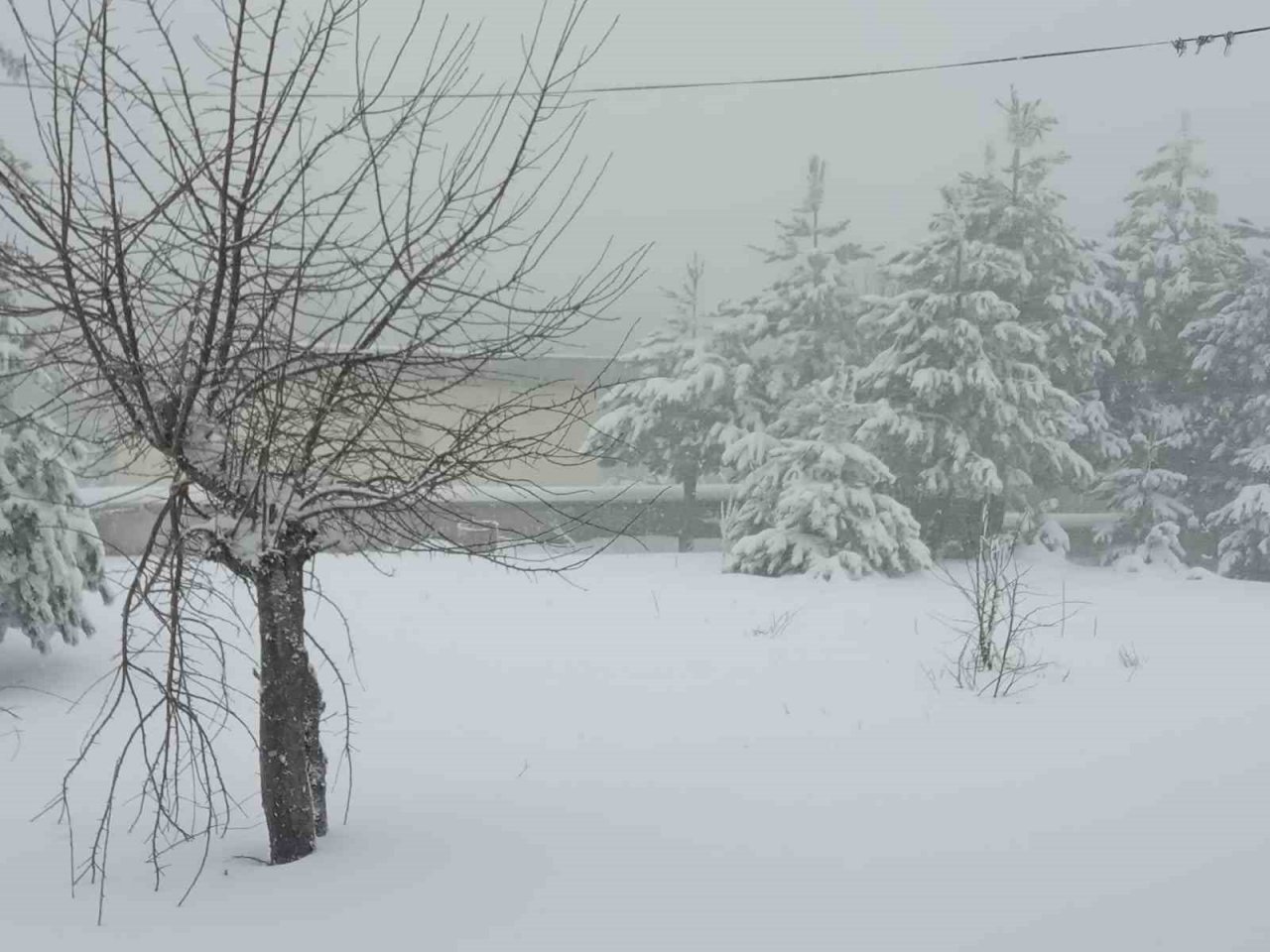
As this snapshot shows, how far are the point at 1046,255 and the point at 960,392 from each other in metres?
4.54

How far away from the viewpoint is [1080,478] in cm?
2123

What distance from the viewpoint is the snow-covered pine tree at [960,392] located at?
1950cm

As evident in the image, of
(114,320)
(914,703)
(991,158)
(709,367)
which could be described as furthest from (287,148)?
(991,158)

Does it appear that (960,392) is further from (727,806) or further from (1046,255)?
(727,806)

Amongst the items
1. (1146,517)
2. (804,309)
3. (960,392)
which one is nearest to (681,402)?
(804,309)

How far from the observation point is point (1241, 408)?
2162cm

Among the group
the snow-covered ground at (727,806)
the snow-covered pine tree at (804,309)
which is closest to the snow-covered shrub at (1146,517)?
the snow-covered pine tree at (804,309)

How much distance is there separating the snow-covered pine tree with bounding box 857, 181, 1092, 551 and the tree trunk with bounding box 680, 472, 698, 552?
5.50 meters

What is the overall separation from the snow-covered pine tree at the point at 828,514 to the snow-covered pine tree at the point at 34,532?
10.2 metres

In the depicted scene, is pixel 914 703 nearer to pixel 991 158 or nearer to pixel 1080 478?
pixel 1080 478

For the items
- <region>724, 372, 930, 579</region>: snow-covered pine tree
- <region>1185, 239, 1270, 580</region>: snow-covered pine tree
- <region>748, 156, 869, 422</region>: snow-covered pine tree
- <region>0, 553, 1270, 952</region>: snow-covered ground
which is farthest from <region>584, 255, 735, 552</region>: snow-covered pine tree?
<region>0, 553, 1270, 952</region>: snow-covered ground

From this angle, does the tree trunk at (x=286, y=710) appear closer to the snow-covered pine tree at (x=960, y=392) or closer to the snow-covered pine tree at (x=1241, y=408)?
the snow-covered pine tree at (x=960, y=392)

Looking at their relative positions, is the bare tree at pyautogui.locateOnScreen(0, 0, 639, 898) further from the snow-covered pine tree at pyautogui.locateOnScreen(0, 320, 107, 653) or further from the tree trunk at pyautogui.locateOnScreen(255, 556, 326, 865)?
the snow-covered pine tree at pyautogui.locateOnScreen(0, 320, 107, 653)

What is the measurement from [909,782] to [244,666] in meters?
6.81
